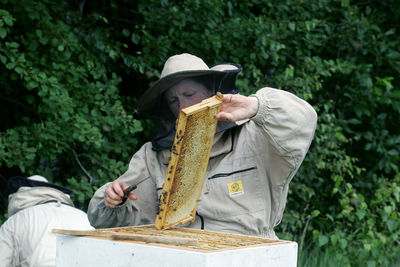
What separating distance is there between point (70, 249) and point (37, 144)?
260 centimetres

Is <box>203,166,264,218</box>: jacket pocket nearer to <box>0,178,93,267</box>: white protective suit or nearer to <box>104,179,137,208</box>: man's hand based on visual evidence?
<box>104,179,137,208</box>: man's hand

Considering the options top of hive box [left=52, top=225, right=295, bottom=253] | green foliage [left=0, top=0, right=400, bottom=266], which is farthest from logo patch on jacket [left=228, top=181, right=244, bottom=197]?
green foliage [left=0, top=0, right=400, bottom=266]

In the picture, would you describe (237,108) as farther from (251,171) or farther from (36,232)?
(36,232)

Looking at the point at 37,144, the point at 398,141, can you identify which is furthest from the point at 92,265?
the point at 398,141

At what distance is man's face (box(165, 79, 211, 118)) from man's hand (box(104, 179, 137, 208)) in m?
0.40

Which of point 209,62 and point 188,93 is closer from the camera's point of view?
point 188,93

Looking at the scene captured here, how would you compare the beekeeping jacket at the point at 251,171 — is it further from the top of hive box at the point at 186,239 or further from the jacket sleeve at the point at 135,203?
the top of hive box at the point at 186,239

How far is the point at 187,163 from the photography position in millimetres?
1803

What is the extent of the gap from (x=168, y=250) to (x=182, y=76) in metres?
0.81

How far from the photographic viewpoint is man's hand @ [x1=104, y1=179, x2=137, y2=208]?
1986mm

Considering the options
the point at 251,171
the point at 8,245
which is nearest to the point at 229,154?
the point at 251,171

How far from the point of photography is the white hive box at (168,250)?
138cm

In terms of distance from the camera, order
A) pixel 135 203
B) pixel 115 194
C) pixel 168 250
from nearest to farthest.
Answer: pixel 168 250 → pixel 115 194 → pixel 135 203

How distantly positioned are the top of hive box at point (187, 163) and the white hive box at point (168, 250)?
0.34ft
